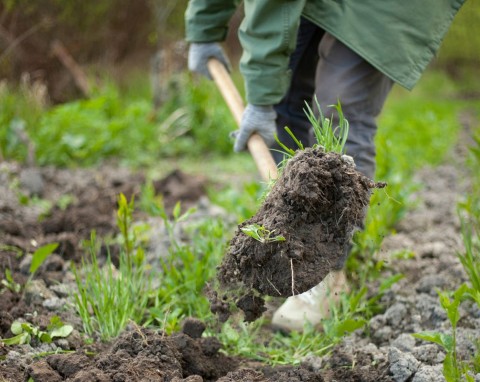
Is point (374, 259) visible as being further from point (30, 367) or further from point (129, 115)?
point (129, 115)

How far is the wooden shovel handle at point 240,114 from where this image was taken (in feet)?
7.95

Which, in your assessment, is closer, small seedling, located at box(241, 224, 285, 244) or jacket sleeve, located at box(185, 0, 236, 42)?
small seedling, located at box(241, 224, 285, 244)

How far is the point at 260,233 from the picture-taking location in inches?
77.6

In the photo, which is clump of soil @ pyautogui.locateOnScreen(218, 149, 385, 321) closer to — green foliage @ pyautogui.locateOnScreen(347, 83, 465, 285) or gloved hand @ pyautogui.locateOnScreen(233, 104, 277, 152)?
green foliage @ pyautogui.locateOnScreen(347, 83, 465, 285)

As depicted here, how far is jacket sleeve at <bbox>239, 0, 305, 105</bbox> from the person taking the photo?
7.79ft

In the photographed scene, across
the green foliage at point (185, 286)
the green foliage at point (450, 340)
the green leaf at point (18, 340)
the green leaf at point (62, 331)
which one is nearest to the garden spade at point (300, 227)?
the green foliage at point (450, 340)

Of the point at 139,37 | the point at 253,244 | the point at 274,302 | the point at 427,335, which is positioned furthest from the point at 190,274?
the point at 139,37

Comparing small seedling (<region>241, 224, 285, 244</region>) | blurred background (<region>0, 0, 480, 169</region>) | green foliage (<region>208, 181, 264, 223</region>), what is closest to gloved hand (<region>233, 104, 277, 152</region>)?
green foliage (<region>208, 181, 264, 223</region>)

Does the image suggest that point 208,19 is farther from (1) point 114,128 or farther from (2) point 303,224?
(1) point 114,128

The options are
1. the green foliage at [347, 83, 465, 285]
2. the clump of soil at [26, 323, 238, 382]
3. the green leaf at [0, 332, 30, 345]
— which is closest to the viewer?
the clump of soil at [26, 323, 238, 382]

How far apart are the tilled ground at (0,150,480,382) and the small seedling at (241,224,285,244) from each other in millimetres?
434

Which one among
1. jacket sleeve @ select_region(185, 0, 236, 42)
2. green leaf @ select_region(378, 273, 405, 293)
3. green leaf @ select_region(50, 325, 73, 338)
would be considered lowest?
green leaf @ select_region(378, 273, 405, 293)

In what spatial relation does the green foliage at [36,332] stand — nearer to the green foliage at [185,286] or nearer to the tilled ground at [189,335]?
the tilled ground at [189,335]

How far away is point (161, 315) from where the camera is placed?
2.48 metres
